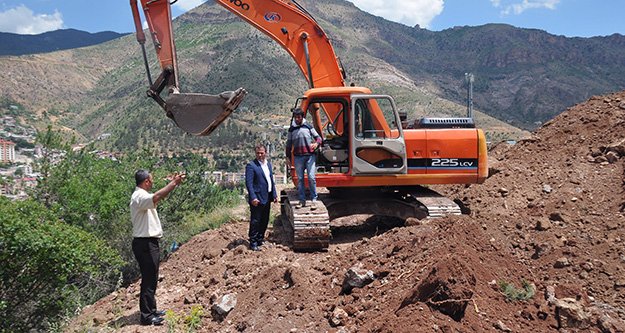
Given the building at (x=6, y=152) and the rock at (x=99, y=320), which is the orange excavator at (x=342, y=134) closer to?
the rock at (x=99, y=320)

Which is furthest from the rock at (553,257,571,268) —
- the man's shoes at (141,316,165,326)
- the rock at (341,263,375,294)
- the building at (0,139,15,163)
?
the building at (0,139,15,163)

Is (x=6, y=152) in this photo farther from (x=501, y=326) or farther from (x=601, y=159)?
(x=501, y=326)

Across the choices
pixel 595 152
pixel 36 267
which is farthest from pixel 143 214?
pixel 595 152

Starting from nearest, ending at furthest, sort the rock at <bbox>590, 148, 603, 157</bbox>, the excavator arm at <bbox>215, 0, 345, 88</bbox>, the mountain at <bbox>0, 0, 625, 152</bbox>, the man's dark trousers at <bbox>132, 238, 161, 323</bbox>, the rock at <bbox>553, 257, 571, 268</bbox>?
the man's dark trousers at <bbox>132, 238, 161, 323</bbox> → the rock at <bbox>553, 257, 571, 268</bbox> → the excavator arm at <bbox>215, 0, 345, 88</bbox> → the rock at <bbox>590, 148, 603, 157</bbox> → the mountain at <bbox>0, 0, 625, 152</bbox>

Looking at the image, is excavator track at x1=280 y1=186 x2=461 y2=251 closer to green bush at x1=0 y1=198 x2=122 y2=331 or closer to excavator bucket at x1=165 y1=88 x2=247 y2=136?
excavator bucket at x1=165 y1=88 x2=247 y2=136

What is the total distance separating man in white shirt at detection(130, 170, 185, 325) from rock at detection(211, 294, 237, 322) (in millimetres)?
612

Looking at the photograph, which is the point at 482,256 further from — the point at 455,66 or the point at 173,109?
the point at 455,66

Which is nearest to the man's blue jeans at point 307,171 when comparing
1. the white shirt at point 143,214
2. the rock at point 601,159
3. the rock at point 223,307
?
the rock at point 223,307

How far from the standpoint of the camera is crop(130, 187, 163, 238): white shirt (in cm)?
604

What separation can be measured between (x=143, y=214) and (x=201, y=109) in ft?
7.68

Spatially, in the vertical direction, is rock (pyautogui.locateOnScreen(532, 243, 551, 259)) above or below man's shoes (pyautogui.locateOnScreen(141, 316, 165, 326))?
above

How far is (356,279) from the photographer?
20.1ft

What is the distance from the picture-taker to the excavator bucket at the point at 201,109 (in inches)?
310

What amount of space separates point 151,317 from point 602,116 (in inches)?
408
